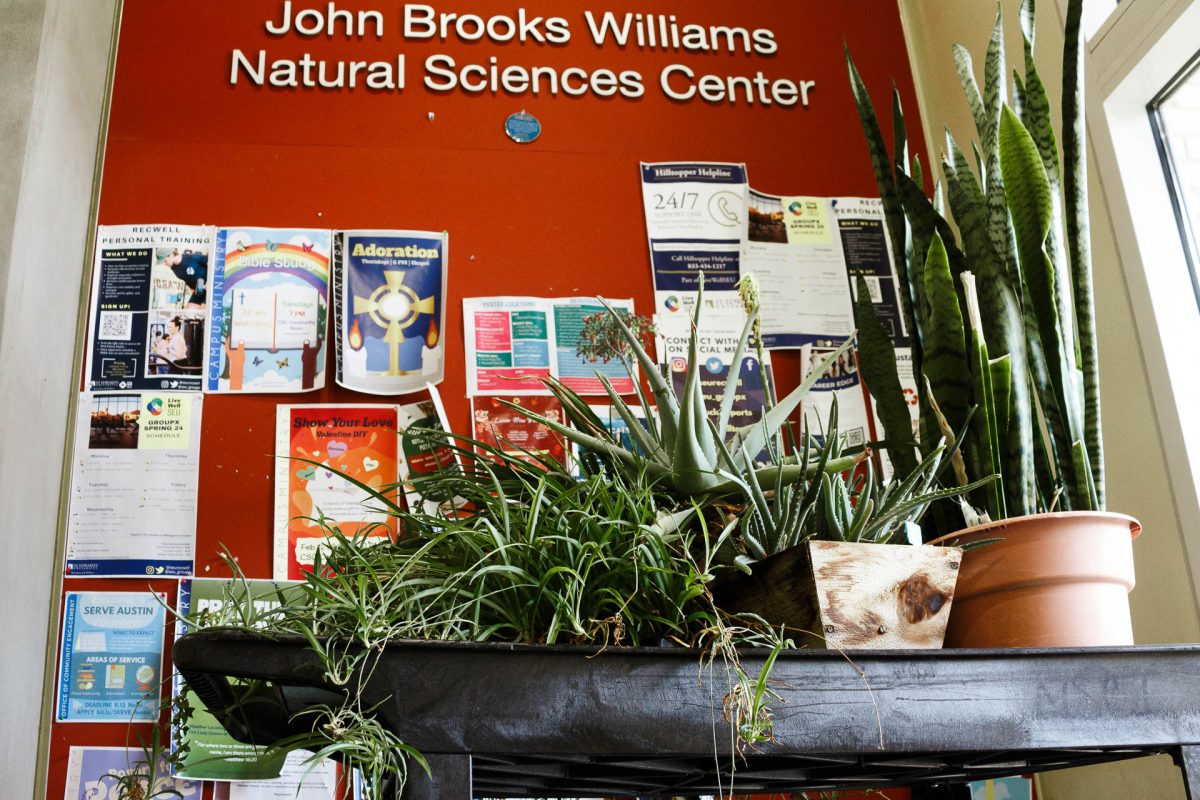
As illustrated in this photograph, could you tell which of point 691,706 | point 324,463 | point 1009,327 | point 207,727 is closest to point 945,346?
point 1009,327

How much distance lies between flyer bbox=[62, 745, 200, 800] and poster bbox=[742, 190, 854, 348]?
146 centimetres

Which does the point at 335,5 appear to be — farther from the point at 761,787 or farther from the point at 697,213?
the point at 761,787

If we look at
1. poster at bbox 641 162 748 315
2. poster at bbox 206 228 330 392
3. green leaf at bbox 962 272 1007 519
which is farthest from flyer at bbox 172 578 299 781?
green leaf at bbox 962 272 1007 519

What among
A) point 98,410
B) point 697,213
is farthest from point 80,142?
point 697,213

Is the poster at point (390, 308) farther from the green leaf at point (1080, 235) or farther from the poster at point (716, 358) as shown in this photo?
the green leaf at point (1080, 235)

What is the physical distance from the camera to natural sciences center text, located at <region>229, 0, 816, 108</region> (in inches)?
99.3

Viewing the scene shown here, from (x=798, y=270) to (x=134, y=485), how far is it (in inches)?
58.3

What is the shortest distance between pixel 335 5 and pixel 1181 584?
2.17 meters

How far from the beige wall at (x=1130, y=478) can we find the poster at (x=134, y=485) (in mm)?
1737

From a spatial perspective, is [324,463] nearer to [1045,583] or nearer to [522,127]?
[522,127]

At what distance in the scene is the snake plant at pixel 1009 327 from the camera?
3.20 ft

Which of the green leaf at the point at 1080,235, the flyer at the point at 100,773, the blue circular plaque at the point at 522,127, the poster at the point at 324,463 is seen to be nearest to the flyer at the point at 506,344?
the poster at the point at 324,463

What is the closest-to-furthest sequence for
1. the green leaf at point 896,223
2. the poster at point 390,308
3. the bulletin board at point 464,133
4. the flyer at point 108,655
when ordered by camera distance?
1. the green leaf at point 896,223
2. the flyer at point 108,655
3. the poster at point 390,308
4. the bulletin board at point 464,133

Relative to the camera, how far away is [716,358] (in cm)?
237
